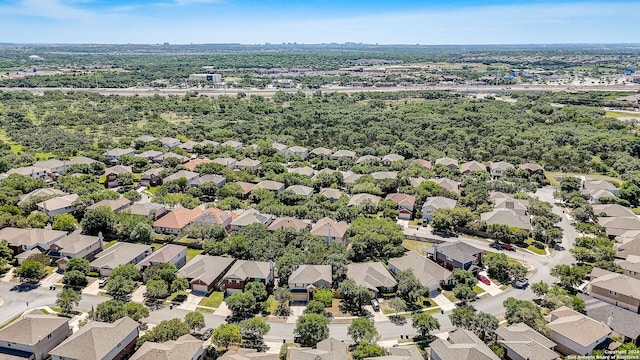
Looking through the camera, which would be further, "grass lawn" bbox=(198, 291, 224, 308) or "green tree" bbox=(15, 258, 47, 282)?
"green tree" bbox=(15, 258, 47, 282)

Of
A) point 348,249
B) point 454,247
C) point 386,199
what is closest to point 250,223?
point 348,249

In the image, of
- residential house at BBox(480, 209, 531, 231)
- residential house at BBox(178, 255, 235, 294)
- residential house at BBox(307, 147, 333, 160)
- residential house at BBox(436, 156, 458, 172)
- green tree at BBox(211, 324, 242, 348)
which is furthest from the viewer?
residential house at BBox(307, 147, 333, 160)

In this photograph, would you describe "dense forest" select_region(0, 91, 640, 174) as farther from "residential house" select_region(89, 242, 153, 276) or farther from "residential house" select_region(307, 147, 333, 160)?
"residential house" select_region(89, 242, 153, 276)

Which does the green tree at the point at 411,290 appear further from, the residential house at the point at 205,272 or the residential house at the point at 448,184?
the residential house at the point at 448,184

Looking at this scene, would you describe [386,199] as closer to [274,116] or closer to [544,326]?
[544,326]

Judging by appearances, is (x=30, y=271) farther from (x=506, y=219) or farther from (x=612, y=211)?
(x=612, y=211)

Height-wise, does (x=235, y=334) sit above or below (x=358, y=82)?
below

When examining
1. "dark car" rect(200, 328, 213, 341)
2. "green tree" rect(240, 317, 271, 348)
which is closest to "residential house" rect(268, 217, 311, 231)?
"dark car" rect(200, 328, 213, 341)
